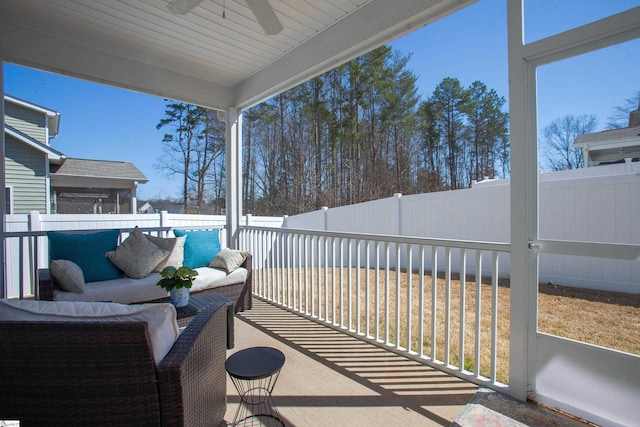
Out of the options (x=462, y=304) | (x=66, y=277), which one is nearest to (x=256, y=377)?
(x=462, y=304)

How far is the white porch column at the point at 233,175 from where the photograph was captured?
16.0 feet

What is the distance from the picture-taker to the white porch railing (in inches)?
91.2

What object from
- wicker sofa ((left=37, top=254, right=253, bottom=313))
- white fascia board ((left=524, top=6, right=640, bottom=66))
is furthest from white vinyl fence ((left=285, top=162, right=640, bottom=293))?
wicker sofa ((left=37, top=254, right=253, bottom=313))

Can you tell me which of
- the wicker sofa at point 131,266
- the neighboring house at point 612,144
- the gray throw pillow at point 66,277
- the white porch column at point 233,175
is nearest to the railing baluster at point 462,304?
the neighboring house at point 612,144

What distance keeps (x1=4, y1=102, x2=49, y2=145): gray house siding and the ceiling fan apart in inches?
227

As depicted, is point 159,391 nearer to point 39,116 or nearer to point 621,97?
point 621,97

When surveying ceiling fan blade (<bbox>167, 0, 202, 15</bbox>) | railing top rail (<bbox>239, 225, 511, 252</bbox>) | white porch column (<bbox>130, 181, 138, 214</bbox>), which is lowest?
railing top rail (<bbox>239, 225, 511, 252</bbox>)

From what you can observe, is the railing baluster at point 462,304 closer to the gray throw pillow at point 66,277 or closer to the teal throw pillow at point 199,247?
the teal throw pillow at point 199,247

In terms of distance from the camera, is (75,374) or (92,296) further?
(92,296)

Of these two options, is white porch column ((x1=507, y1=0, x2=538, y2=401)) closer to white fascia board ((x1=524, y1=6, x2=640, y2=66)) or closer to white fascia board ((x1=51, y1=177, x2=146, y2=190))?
white fascia board ((x1=524, y1=6, x2=640, y2=66))

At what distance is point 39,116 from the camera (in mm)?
6238

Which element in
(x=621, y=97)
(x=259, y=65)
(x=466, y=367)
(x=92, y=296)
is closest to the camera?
(x=621, y=97)

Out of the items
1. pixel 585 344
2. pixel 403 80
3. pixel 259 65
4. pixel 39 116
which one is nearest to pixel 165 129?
pixel 39 116

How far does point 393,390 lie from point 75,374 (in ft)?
6.26
